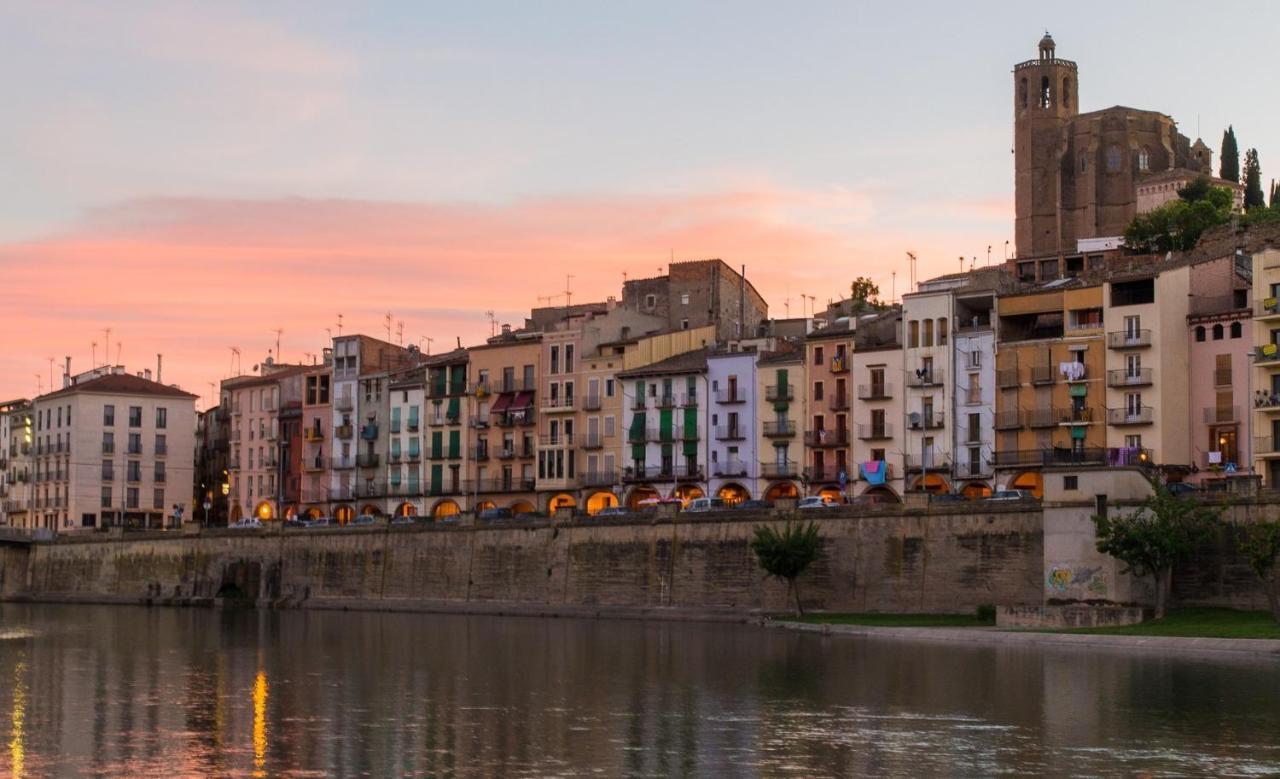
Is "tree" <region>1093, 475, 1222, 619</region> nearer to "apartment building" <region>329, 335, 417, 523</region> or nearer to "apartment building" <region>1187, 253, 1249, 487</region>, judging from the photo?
"apartment building" <region>1187, 253, 1249, 487</region>

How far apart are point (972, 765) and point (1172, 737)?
6393 mm

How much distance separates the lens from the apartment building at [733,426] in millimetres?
101062

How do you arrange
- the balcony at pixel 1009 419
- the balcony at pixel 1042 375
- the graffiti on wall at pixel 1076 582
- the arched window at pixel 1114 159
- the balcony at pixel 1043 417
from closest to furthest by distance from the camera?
the graffiti on wall at pixel 1076 582 < the balcony at pixel 1043 417 < the balcony at pixel 1042 375 < the balcony at pixel 1009 419 < the arched window at pixel 1114 159

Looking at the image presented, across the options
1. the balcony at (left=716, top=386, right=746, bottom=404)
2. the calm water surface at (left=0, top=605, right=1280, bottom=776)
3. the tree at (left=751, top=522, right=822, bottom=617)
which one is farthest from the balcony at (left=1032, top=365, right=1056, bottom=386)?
the calm water surface at (left=0, top=605, right=1280, bottom=776)

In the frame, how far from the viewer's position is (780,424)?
328ft

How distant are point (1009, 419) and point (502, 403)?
112ft

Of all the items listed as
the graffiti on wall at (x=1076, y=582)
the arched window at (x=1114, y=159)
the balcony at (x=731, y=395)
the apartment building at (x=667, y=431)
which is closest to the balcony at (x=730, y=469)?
the apartment building at (x=667, y=431)

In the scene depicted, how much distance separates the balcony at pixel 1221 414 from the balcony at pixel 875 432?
638 inches

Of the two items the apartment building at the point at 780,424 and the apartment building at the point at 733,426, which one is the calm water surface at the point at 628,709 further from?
the apartment building at the point at 733,426

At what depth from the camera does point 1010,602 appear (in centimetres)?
7388

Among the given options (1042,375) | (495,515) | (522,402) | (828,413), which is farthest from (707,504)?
(522,402)

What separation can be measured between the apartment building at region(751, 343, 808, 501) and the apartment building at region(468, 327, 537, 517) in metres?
Result: 16.0

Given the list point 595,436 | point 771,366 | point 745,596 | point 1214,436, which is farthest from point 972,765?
point 595,436

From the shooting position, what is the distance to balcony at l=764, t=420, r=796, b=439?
327 ft
